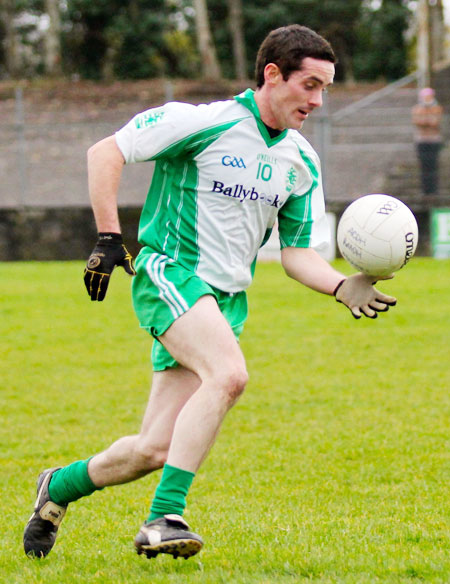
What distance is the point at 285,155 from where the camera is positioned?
14.8 feet

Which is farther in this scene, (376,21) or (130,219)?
(376,21)

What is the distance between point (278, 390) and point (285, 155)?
15.6ft

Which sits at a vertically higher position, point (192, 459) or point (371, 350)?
point (192, 459)

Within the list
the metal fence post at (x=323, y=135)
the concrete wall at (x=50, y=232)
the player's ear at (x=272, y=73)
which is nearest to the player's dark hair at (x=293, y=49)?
the player's ear at (x=272, y=73)

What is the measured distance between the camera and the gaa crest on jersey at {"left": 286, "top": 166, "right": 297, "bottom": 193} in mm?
4527

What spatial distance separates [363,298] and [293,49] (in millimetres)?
1143

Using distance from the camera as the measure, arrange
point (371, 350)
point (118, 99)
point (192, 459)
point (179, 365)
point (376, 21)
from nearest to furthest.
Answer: point (192, 459), point (179, 365), point (371, 350), point (118, 99), point (376, 21)

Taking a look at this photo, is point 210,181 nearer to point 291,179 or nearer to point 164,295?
point 291,179

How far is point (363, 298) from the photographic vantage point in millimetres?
4477

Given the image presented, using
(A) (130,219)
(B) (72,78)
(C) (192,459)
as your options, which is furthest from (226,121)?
(B) (72,78)

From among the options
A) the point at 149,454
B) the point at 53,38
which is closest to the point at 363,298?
the point at 149,454

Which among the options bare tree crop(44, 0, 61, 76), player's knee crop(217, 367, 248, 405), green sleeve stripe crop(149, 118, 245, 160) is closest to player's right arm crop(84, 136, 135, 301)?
green sleeve stripe crop(149, 118, 245, 160)

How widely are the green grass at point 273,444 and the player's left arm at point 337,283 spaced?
3.45 ft

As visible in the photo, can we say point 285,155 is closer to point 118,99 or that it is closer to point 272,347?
point 272,347
